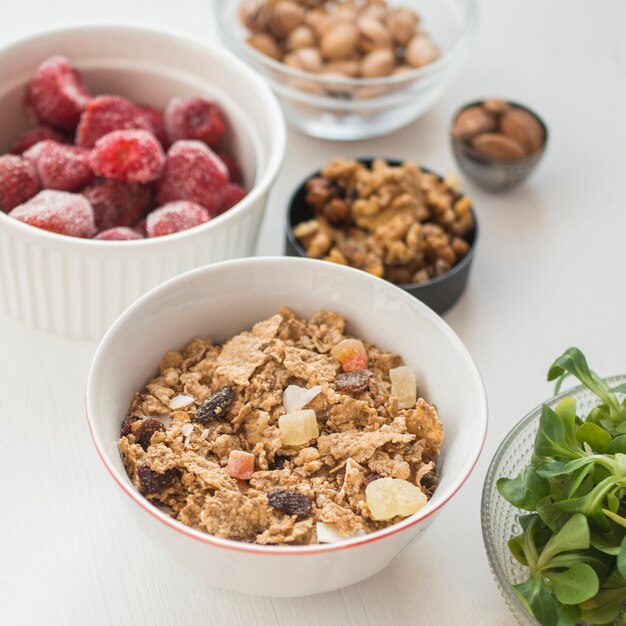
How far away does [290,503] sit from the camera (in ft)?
2.86

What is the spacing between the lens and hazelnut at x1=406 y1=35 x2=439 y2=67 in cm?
146

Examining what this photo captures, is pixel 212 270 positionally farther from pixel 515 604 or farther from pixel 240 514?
pixel 515 604

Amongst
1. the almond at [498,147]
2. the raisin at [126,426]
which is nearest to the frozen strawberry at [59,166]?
the raisin at [126,426]

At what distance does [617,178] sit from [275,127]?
60 centimetres

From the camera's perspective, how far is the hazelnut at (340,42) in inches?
57.4

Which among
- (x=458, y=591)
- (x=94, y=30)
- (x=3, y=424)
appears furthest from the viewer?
(x=94, y=30)

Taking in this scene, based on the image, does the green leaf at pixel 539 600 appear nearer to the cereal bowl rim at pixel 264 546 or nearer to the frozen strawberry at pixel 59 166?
the cereal bowl rim at pixel 264 546

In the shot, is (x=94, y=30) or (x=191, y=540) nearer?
(x=191, y=540)

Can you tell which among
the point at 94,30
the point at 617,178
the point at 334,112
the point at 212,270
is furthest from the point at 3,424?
the point at 617,178

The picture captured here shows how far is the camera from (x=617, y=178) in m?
1.48

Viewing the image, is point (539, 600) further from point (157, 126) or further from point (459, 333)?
point (157, 126)

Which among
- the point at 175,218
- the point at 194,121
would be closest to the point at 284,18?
the point at 194,121

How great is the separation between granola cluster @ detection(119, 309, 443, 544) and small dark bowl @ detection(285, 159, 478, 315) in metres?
0.17

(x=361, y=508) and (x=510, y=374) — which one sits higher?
(x=361, y=508)
